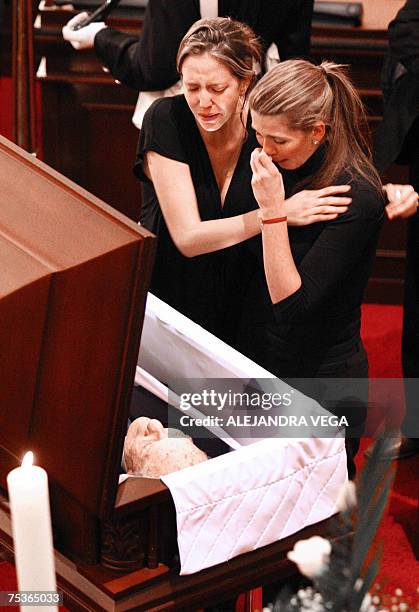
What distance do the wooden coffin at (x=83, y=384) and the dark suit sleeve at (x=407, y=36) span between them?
5.15ft

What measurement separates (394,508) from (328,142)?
4.20 ft

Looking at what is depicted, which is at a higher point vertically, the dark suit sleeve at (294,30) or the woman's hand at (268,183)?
the dark suit sleeve at (294,30)

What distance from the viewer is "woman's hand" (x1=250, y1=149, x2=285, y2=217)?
1959 mm

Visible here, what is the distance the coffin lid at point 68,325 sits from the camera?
1270 millimetres

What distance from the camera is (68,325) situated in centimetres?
131

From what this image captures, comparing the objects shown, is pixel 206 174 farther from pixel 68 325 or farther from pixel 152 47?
pixel 68 325

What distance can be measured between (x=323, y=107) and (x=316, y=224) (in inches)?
8.9

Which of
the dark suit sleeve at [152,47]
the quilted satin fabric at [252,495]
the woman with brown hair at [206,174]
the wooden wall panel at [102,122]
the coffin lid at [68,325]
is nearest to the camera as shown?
the coffin lid at [68,325]

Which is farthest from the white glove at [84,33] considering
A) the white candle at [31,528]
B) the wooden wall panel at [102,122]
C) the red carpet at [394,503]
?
the white candle at [31,528]

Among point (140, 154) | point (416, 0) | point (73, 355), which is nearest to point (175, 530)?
point (73, 355)

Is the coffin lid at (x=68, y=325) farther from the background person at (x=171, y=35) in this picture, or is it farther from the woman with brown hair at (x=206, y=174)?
the background person at (x=171, y=35)

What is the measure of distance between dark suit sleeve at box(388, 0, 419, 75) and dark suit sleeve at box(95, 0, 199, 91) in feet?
1.93

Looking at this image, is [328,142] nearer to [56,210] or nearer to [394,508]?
[56,210]

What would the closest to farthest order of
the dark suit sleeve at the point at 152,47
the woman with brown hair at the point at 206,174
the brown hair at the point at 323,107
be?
1. the brown hair at the point at 323,107
2. the woman with brown hair at the point at 206,174
3. the dark suit sleeve at the point at 152,47
